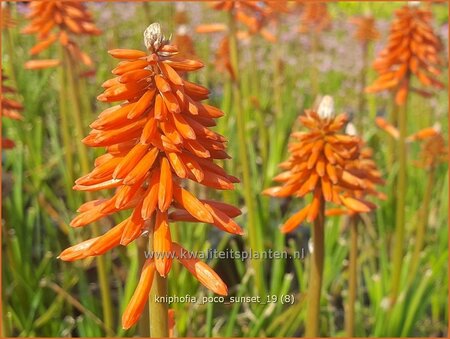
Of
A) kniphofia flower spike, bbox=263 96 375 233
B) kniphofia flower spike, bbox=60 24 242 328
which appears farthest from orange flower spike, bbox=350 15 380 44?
kniphofia flower spike, bbox=60 24 242 328

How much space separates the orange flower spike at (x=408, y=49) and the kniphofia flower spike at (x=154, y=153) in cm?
176

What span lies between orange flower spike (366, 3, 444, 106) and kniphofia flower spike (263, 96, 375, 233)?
43.4 inches

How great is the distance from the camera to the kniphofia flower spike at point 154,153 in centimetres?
144

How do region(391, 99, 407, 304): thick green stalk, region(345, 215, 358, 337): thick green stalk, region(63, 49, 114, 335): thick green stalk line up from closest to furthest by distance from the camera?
region(345, 215, 358, 337): thick green stalk < region(63, 49, 114, 335): thick green stalk < region(391, 99, 407, 304): thick green stalk

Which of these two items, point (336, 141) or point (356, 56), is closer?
point (336, 141)

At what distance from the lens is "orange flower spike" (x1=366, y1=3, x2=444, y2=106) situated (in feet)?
9.95

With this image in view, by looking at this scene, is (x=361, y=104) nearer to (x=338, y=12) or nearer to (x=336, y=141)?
(x=336, y=141)

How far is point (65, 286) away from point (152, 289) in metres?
1.55

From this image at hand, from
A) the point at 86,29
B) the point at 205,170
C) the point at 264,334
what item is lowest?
the point at 264,334

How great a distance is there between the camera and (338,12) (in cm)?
756

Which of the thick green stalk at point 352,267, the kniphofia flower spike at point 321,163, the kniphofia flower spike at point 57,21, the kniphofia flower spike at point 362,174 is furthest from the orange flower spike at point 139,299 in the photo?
the kniphofia flower spike at point 57,21

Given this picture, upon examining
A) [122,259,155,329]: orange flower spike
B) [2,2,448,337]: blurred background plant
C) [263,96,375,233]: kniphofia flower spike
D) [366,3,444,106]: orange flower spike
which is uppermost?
[366,3,444,106]: orange flower spike

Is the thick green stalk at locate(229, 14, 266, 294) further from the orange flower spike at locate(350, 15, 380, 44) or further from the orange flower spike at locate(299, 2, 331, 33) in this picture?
the orange flower spike at locate(299, 2, 331, 33)

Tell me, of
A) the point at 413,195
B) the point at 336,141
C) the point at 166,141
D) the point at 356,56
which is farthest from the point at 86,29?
the point at 356,56
